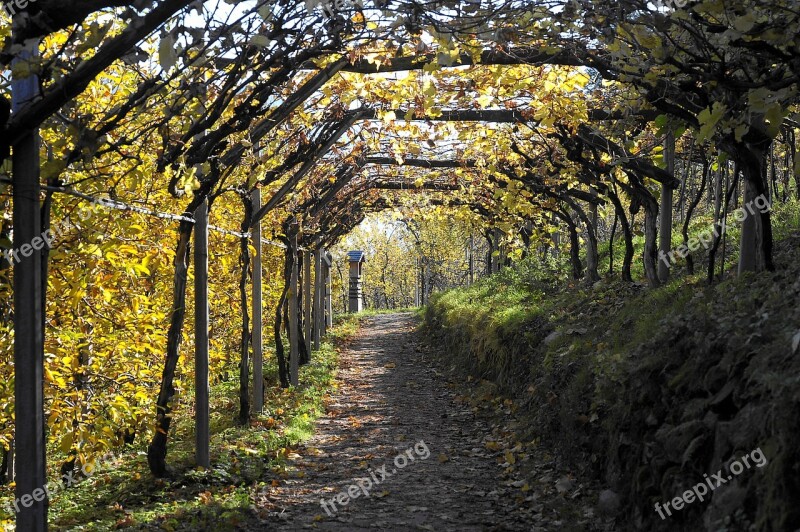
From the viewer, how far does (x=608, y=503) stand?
16.6 ft

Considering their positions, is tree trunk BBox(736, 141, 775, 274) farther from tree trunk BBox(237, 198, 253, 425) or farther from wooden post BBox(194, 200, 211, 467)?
tree trunk BBox(237, 198, 253, 425)

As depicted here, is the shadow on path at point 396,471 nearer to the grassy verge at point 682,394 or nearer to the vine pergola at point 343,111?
the grassy verge at point 682,394

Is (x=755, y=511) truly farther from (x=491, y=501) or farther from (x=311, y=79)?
(x=311, y=79)

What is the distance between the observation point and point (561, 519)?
5328 millimetres

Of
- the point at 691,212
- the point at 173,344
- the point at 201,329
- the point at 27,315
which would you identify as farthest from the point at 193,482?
the point at 691,212

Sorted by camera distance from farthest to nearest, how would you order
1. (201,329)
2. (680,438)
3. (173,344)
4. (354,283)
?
1. (354,283)
2. (201,329)
3. (173,344)
4. (680,438)

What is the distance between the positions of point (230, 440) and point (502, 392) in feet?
13.0

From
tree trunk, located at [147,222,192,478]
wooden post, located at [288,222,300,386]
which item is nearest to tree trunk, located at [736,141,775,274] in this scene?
tree trunk, located at [147,222,192,478]

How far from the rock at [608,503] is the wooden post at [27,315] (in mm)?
3579

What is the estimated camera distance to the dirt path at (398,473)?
5.77m

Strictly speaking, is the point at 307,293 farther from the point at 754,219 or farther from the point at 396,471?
the point at 754,219

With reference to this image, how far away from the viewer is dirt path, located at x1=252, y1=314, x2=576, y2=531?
577 cm

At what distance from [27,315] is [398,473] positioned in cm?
Result: 461

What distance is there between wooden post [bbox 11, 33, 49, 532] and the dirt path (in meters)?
2.59
